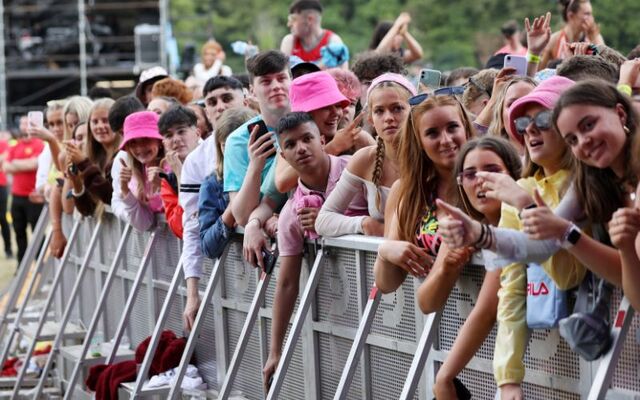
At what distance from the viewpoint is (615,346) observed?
4098mm

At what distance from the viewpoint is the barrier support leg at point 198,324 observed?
25.0 feet

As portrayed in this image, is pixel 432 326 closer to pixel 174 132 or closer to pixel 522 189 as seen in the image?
pixel 522 189

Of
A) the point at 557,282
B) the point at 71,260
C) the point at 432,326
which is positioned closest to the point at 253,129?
the point at 432,326

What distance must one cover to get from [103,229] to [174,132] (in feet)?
7.72

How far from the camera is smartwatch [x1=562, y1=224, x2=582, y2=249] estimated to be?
4012mm

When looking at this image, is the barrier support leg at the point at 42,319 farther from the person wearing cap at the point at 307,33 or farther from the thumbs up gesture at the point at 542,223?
the thumbs up gesture at the point at 542,223

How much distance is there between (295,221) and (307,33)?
4487 millimetres

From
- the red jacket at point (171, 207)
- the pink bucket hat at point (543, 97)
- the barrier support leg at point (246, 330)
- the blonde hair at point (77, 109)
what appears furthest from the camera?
the blonde hair at point (77, 109)

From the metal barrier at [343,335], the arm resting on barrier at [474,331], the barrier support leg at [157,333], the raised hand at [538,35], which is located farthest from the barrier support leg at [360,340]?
the barrier support leg at [157,333]

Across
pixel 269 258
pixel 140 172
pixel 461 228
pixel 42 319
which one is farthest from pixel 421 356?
pixel 42 319

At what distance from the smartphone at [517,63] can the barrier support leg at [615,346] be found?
8.44 ft

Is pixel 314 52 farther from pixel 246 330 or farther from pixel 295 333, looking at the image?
pixel 295 333

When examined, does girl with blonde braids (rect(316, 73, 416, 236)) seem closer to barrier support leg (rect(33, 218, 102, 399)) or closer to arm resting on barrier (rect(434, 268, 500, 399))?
arm resting on barrier (rect(434, 268, 500, 399))

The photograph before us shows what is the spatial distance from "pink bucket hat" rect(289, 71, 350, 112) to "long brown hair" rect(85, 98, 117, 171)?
13.0 feet
